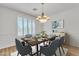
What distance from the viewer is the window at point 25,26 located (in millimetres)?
2331

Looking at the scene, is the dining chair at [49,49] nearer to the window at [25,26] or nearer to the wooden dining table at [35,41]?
the wooden dining table at [35,41]

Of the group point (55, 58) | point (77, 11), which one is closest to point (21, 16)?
point (55, 58)

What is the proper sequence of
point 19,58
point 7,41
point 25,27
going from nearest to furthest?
point 19,58 → point 7,41 → point 25,27

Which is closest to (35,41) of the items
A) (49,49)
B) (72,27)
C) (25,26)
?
(49,49)

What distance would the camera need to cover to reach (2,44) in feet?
7.07

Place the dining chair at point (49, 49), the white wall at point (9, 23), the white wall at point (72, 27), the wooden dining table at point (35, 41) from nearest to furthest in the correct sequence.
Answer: the white wall at point (9, 23) → the dining chair at point (49, 49) → the wooden dining table at point (35, 41) → the white wall at point (72, 27)

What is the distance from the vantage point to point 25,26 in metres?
2.33

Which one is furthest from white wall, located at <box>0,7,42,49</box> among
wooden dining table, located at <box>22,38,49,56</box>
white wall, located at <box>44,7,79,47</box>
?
white wall, located at <box>44,7,79,47</box>

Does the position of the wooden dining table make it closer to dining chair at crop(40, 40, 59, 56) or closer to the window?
dining chair at crop(40, 40, 59, 56)

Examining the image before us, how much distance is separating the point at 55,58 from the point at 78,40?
8.67 feet

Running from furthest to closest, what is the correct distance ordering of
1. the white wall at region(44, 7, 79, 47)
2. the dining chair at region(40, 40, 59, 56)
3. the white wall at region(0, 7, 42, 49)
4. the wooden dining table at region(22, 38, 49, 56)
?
the white wall at region(44, 7, 79, 47), the wooden dining table at region(22, 38, 49, 56), the dining chair at region(40, 40, 59, 56), the white wall at region(0, 7, 42, 49)

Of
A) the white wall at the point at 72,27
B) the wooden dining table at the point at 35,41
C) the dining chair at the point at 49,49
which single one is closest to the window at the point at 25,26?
the wooden dining table at the point at 35,41

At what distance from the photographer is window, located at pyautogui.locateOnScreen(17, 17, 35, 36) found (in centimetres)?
233

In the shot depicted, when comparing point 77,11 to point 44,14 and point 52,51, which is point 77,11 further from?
point 52,51
